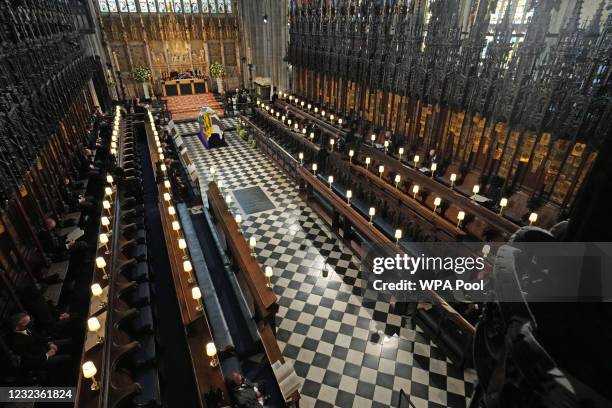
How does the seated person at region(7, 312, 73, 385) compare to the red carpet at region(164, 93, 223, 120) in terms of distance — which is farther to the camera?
the red carpet at region(164, 93, 223, 120)

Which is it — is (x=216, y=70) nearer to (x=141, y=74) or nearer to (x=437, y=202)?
(x=141, y=74)

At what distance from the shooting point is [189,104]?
25062 mm

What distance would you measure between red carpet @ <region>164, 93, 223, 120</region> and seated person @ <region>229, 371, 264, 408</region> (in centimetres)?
2123

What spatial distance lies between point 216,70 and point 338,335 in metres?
26.9

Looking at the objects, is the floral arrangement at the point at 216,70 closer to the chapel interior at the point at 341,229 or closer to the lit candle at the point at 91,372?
the chapel interior at the point at 341,229

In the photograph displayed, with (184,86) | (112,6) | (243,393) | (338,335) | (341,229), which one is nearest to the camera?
(243,393)

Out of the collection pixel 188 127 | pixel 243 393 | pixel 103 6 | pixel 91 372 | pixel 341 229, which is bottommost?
pixel 188 127

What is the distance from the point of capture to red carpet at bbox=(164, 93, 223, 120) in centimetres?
2298

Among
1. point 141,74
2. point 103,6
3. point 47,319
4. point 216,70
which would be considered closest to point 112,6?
point 103,6

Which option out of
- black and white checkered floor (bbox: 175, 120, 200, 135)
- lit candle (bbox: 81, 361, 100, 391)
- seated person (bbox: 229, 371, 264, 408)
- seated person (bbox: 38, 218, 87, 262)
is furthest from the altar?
seated person (bbox: 229, 371, 264, 408)

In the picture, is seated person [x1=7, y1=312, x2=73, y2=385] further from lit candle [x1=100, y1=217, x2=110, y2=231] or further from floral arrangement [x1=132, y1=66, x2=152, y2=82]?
floral arrangement [x1=132, y1=66, x2=152, y2=82]

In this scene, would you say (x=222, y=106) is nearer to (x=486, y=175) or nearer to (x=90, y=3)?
(x=90, y=3)

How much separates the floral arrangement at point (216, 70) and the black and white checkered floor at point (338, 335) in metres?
21.7

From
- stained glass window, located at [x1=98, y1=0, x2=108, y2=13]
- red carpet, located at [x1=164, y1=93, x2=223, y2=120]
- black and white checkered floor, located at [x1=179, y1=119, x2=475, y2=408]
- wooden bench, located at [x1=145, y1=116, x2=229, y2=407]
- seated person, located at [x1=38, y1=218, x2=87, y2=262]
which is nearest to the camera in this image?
wooden bench, located at [x1=145, y1=116, x2=229, y2=407]
